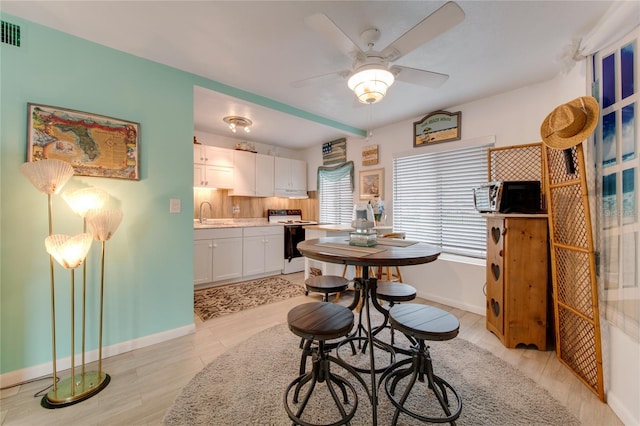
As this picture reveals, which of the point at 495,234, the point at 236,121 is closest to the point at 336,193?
the point at 236,121

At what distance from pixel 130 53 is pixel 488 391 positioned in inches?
144

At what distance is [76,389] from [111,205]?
127 centimetres

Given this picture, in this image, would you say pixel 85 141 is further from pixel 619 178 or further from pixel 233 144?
pixel 619 178

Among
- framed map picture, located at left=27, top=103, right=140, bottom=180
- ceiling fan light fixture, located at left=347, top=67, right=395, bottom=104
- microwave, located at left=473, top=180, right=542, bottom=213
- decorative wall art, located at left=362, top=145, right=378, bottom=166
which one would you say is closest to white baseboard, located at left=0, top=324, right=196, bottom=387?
framed map picture, located at left=27, top=103, right=140, bottom=180

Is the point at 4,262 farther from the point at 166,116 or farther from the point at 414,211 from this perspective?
the point at 414,211

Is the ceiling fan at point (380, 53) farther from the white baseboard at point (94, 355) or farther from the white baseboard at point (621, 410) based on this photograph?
the white baseboard at point (94, 355)

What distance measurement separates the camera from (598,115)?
1.54m

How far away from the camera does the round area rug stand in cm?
141

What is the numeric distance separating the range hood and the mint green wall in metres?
2.51

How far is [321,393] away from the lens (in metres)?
1.60

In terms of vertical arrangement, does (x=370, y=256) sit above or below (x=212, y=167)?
below

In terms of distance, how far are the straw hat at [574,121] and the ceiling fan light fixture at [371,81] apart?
1180 mm

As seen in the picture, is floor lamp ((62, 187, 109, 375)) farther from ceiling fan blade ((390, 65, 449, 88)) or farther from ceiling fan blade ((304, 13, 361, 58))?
ceiling fan blade ((390, 65, 449, 88))

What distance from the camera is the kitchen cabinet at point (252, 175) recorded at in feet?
14.3
